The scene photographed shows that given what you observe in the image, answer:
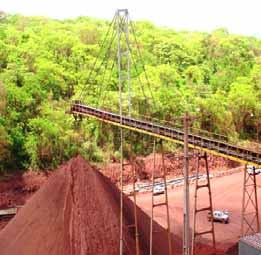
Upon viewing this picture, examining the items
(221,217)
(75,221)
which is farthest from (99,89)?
(75,221)

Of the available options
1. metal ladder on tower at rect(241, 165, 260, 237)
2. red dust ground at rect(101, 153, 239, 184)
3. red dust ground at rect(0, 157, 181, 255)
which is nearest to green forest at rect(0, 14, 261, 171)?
red dust ground at rect(101, 153, 239, 184)

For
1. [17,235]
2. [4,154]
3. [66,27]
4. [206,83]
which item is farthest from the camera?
[66,27]

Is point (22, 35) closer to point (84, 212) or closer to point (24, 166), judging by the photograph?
point (24, 166)

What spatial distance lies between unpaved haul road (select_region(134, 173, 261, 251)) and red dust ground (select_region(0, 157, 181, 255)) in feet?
14.9

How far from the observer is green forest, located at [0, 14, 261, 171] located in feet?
115

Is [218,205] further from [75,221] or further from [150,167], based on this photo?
[75,221]

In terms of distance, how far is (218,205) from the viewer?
30312 millimetres

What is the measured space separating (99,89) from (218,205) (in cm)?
1569

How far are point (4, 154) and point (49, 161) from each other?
3.36 m

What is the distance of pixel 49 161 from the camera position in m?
35.3

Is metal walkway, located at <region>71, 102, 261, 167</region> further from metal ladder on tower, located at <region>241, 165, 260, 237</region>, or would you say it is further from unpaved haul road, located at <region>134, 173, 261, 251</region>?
unpaved haul road, located at <region>134, 173, 261, 251</region>

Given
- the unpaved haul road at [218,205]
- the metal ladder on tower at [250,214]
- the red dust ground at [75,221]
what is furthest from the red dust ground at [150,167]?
the red dust ground at [75,221]

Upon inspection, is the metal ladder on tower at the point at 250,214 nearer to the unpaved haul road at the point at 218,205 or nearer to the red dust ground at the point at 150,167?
the unpaved haul road at the point at 218,205

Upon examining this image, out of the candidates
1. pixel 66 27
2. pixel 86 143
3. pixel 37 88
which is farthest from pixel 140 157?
pixel 66 27
